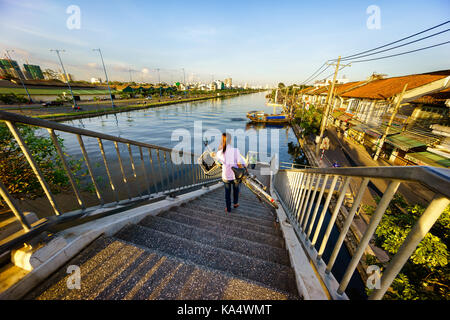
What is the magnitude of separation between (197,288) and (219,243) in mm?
931

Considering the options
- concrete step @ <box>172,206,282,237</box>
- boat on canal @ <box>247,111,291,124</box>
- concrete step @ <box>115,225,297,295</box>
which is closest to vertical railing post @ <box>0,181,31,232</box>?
concrete step @ <box>115,225,297,295</box>

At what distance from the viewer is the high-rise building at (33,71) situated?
80.1 m

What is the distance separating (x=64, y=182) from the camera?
3.85 metres

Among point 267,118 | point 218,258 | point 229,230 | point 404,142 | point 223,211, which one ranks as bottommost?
point 267,118

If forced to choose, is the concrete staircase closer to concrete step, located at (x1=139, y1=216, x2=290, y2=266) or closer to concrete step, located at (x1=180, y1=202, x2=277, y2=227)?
concrete step, located at (x1=139, y1=216, x2=290, y2=266)

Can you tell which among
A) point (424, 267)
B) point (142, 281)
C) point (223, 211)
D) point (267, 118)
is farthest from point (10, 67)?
point (424, 267)

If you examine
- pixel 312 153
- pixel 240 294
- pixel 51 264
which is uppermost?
pixel 51 264

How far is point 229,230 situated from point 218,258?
0.85 meters

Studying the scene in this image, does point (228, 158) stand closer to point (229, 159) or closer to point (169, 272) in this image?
point (229, 159)

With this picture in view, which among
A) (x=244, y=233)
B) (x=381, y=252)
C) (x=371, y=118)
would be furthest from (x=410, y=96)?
(x=244, y=233)

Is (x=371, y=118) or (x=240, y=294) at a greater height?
(x=240, y=294)

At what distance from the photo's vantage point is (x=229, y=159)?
3.64m

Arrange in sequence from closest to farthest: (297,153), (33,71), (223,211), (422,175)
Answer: (422,175) → (223,211) → (297,153) → (33,71)
